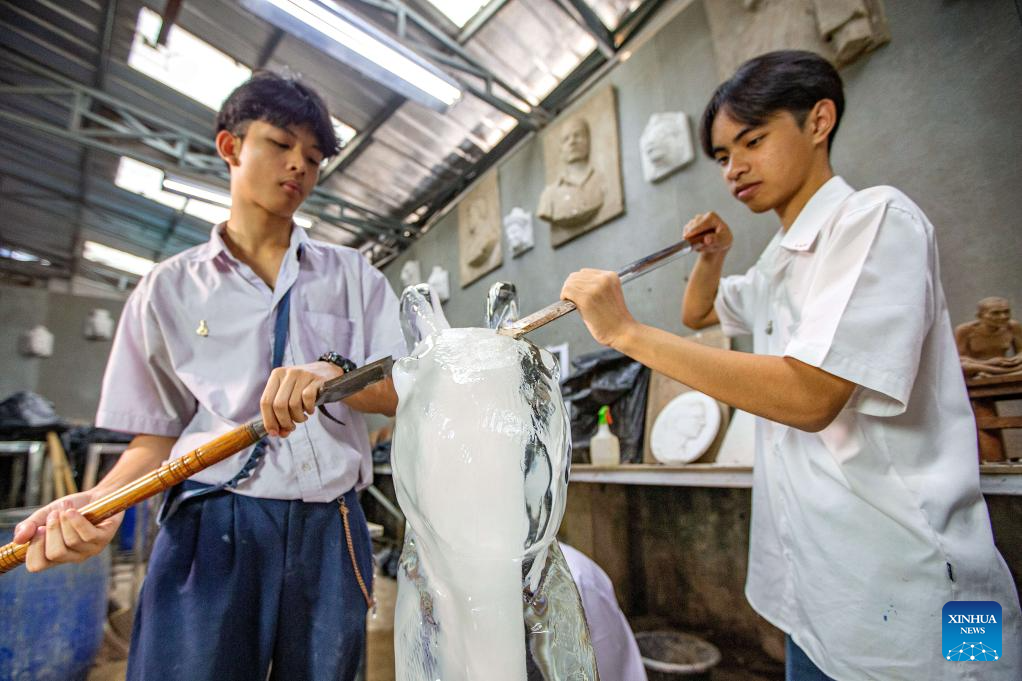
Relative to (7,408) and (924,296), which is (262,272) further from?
(7,408)

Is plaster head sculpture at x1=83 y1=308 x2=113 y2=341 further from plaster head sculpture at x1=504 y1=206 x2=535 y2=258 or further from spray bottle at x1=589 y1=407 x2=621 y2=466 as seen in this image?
spray bottle at x1=589 y1=407 x2=621 y2=466

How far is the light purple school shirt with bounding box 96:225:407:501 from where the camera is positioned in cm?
112

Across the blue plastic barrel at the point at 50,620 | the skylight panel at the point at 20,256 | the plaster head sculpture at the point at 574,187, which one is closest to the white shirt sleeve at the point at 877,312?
the plaster head sculpture at the point at 574,187

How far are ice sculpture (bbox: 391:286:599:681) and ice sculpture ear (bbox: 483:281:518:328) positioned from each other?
139 mm

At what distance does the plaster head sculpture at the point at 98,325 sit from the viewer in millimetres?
8914

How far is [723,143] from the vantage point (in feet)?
4.42

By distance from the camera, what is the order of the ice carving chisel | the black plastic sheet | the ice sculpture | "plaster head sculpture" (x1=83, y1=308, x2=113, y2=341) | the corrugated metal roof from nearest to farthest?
the ice sculpture, the ice carving chisel, the black plastic sheet, the corrugated metal roof, "plaster head sculpture" (x1=83, y1=308, x2=113, y2=341)

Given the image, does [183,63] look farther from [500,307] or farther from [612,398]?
[500,307]

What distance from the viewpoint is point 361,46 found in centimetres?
373

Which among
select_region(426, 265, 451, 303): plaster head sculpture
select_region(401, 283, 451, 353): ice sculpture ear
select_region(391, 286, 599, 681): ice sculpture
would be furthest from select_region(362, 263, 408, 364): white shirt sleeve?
select_region(426, 265, 451, 303): plaster head sculpture

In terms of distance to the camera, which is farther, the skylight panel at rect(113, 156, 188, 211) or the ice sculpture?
the skylight panel at rect(113, 156, 188, 211)

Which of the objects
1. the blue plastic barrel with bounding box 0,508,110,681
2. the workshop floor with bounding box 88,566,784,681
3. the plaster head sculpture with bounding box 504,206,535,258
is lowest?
the workshop floor with bounding box 88,566,784,681

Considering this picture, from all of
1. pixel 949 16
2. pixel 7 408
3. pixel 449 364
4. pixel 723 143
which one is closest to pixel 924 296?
→ pixel 723 143

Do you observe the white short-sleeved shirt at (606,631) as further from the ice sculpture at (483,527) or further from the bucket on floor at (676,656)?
the bucket on floor at (676,656)
